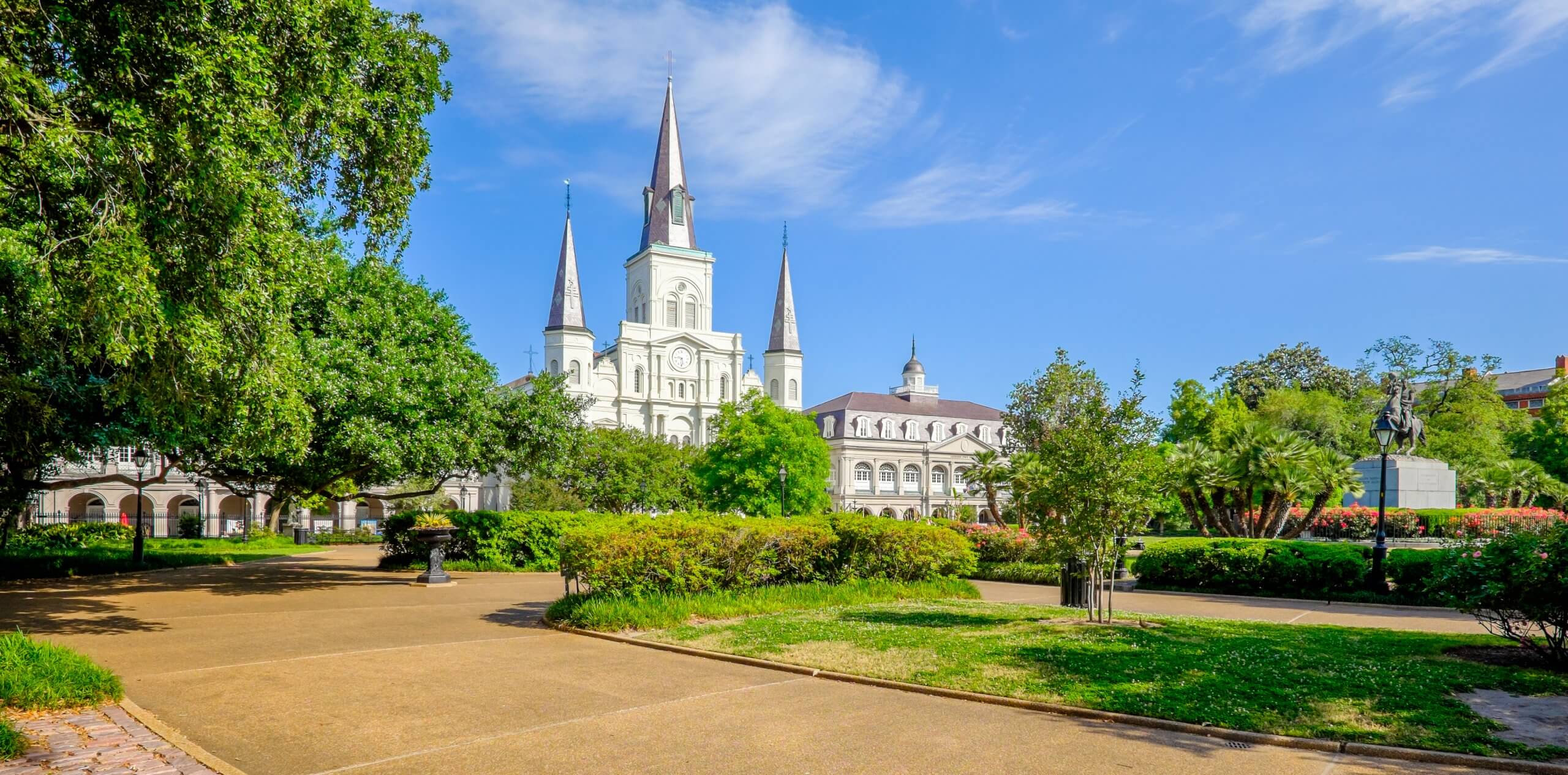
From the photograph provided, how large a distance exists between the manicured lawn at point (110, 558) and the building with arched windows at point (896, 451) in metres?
54.9

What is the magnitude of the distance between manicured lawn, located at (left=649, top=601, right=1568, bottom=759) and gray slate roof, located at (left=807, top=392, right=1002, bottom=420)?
7536cm

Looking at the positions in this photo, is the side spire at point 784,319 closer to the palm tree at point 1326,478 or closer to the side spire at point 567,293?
the side spire at point 567,293

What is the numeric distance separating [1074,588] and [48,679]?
12512mm

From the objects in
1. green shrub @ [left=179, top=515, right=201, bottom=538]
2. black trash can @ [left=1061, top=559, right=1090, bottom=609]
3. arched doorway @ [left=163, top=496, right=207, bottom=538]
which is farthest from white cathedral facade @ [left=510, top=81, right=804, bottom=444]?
black trash can @ [left=1061, top=559, right=1090, bottom=609]

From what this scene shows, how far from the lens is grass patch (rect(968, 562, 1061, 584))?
65.7 ft

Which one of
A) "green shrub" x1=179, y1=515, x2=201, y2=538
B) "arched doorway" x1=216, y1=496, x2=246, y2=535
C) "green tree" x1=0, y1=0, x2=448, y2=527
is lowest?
"arched doorway" x1=216, y1=496, x2=246, y2=535

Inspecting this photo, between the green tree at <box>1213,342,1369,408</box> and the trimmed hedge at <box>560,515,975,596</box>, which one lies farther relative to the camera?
the green tree at <box>1213,342,1369,408</box>

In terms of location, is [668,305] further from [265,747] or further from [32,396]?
[265,747]

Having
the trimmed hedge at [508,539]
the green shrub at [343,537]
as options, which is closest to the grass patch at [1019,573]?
the trimmed hedge at [508,539]

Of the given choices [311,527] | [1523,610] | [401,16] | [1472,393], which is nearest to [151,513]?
[311,527]

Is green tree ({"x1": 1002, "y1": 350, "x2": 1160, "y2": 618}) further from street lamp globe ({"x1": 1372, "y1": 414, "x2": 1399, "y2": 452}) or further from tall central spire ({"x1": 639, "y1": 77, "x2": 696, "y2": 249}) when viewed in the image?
tall central spire ({"x1": 639, "y1": 77, "x2": 696, "y2": 249})

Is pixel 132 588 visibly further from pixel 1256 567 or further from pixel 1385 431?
pixel 1385 431

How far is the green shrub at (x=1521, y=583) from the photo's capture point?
8.25m

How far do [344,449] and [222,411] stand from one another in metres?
7.11
